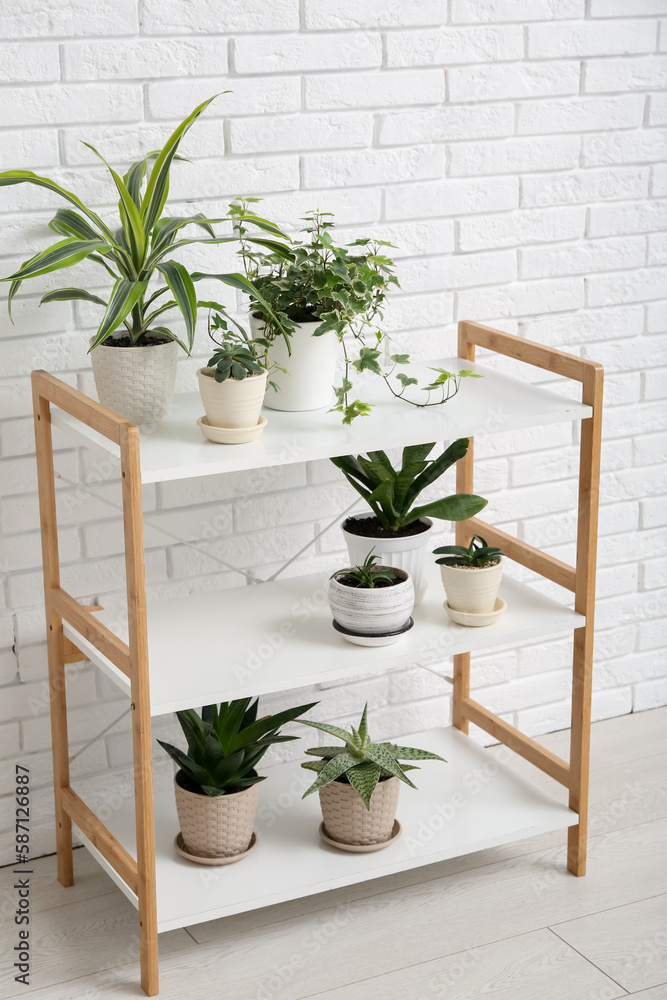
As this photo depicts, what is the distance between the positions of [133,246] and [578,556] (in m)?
0.89

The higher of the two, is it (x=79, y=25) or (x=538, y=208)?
(x=79, y=25)

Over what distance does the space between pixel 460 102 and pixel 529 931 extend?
1.46 meters

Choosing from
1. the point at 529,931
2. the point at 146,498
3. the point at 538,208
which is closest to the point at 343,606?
the point at 146,498

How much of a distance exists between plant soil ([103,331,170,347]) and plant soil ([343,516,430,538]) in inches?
18.0

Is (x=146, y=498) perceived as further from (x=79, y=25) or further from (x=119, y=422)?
(x=79, y=25)

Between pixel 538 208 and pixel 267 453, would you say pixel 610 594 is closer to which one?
pixel 538 208

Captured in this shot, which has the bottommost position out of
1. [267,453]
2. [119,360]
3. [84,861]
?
[84,861]

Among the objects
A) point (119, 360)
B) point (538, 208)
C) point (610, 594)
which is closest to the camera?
point (119, 360)

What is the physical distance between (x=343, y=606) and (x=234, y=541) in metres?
0.39

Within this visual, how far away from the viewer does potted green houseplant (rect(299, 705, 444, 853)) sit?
6.25 ft

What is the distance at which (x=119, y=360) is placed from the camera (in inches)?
65.9

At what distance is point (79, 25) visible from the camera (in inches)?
71.2

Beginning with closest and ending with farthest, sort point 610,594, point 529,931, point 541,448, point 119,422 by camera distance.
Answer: point 119,422
point 529,931
point 541,448
point 610,594

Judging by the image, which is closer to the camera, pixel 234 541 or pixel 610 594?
pixel 234 541
